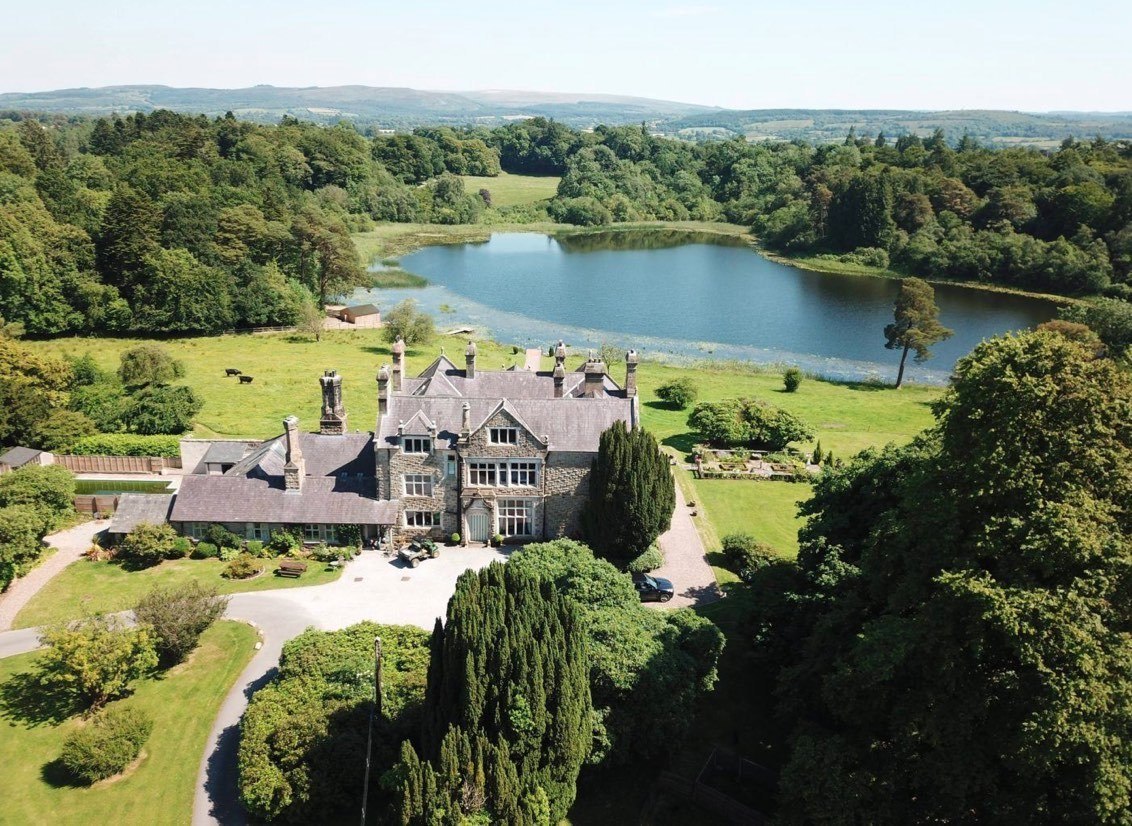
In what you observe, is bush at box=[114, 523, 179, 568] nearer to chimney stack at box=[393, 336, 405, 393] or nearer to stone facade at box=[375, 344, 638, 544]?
stone facade at box=[375, 344, 638, 544]

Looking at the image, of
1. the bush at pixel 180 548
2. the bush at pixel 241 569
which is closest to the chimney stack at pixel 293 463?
the bush at pixel 241 569

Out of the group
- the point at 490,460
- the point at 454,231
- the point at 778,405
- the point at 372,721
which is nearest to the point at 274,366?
the point at 490,460

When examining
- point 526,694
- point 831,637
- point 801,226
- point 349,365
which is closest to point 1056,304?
→ point 801,226

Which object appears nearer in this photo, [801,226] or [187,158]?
[187,158]

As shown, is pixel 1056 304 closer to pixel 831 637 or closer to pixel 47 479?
pixel 831 637

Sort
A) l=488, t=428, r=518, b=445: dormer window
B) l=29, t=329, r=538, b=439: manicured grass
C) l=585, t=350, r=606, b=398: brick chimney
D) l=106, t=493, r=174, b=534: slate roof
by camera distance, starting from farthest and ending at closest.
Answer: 1. l=29, t=329, r=538, b=439: manicured grass
2. l=585, t=350, r=606, b=398: brick chimney
3. l=106, t=493, r=174, b=534: slate roof
4. l=488, t=428, r=518, b=445: dormer window

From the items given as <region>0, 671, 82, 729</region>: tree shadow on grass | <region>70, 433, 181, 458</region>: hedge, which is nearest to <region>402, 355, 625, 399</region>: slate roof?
<region>70, 433, 181, 458</region>: hedge
